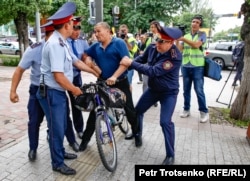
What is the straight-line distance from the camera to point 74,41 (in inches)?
156

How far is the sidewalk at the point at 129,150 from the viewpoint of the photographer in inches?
128

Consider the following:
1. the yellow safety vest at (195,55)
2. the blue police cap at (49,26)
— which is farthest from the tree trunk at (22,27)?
the blue police cap at (49,26)

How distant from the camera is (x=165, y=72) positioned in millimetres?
3248

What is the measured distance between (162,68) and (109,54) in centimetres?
77

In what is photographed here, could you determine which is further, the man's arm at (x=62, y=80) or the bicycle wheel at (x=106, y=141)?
the bicycle wheel at (x=106, y=141)

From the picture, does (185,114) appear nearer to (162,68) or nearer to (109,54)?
(162,68)

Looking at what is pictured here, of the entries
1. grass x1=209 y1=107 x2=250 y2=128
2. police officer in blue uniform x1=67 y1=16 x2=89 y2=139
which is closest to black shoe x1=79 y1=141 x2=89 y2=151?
police officer in blue uniform x1=67 y1=16 x2=89 y2=139

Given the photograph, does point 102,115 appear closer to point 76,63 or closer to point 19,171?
point 76,63

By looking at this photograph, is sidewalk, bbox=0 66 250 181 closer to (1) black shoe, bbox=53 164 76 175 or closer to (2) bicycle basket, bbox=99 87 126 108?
(1) black shoe, bbox=53 164 76 175

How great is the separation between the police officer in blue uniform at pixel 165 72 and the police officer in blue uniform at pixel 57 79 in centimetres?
81

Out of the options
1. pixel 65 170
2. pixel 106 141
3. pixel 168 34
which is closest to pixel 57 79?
pixel 106 141

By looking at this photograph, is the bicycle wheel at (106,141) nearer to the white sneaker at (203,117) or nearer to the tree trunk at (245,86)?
the white sneaker at (203,117)

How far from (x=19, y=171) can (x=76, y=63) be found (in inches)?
60.2

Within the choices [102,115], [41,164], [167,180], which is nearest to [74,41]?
[102,115]
